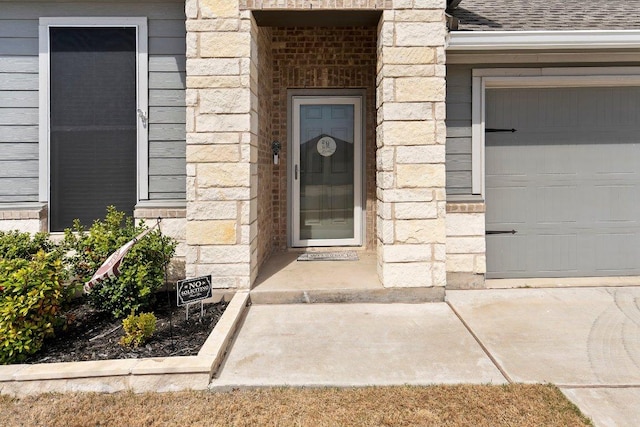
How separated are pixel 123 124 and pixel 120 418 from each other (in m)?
3.28

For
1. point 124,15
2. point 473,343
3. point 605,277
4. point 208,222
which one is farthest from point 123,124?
point 605,277

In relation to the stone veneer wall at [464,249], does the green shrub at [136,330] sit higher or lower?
lower

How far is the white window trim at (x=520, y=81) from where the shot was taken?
466 cm

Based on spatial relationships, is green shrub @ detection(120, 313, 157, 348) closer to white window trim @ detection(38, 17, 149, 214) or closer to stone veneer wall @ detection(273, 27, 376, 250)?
white window trim @ detection(38, 17, 149, 214)

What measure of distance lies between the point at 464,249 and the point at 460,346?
1679 millimetres

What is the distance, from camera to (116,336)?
330cm

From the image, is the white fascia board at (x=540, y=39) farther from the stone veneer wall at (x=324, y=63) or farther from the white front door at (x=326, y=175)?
the white front door at (x=326, y=175)

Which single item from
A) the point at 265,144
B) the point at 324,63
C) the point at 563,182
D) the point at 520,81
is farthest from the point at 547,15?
the point at 265,144

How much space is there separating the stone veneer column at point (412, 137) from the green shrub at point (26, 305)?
2.83 m

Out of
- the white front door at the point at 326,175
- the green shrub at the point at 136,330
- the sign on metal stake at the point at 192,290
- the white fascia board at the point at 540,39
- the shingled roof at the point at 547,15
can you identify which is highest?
the shingled roof at the point at 547,15

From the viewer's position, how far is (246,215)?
4.07 metres

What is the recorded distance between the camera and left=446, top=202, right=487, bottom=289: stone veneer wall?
462 cm

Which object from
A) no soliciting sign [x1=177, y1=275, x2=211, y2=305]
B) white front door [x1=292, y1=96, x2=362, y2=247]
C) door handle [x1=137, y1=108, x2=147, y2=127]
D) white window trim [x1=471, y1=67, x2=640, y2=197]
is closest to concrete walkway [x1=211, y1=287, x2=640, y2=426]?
no soliciting sign [x1=177, y1=275, x2=211, y2=305]

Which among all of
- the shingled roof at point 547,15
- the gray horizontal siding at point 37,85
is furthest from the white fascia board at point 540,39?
the gray horizontal siding at point 37,85
